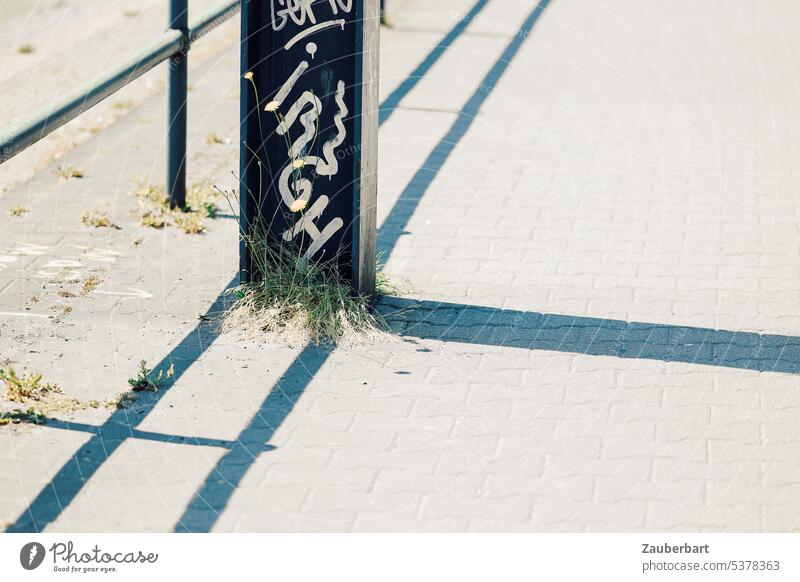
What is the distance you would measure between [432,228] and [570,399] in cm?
215

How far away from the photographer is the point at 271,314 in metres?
5.32

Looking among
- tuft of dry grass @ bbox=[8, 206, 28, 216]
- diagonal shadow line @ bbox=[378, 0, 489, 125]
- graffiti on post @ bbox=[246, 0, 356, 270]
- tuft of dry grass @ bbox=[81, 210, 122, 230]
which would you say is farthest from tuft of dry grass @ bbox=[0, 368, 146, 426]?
diagonal shadow line @ bbox=[378, 0, 489, 125]

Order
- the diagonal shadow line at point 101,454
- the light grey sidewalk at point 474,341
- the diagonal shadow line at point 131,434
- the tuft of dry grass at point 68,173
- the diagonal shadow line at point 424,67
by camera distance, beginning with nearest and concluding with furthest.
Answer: the diagonal shadow line at point 101,454, the light grey sidewalk at point 474,341, the diagonal shadow line at point 131,434, the tuft of dry grass at point 68,173, the diagonal shadow line at point 424,67

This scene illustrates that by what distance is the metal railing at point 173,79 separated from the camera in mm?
5570

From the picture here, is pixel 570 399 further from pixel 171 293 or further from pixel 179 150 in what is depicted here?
pixel 179 150

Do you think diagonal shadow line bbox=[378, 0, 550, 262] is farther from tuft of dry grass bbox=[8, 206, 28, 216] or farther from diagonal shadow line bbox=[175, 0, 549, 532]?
tuft of dry grass bbox=[8, 206, 28, 216]

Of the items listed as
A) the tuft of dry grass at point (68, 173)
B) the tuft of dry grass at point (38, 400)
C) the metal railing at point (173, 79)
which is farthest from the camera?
the tuft of dry grass at point (68, 173)

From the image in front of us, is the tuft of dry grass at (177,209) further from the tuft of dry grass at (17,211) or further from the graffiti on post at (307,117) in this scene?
the graffiti on post at (307,117)

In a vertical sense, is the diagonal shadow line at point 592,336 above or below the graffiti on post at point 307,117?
→ below

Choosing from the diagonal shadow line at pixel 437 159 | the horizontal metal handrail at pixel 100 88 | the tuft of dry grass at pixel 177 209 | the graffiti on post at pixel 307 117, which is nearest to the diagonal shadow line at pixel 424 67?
the diagonal shadow line at pixel 437 159

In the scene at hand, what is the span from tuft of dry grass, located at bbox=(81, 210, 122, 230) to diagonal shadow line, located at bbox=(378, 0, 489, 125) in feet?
8.12

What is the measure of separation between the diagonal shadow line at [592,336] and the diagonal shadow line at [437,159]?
0.80 m

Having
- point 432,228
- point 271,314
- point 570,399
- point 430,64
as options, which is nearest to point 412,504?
point 570,399

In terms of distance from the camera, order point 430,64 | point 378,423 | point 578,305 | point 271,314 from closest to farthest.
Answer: point 378,423 < point 271,314 < point 578,305 < point 430,64
